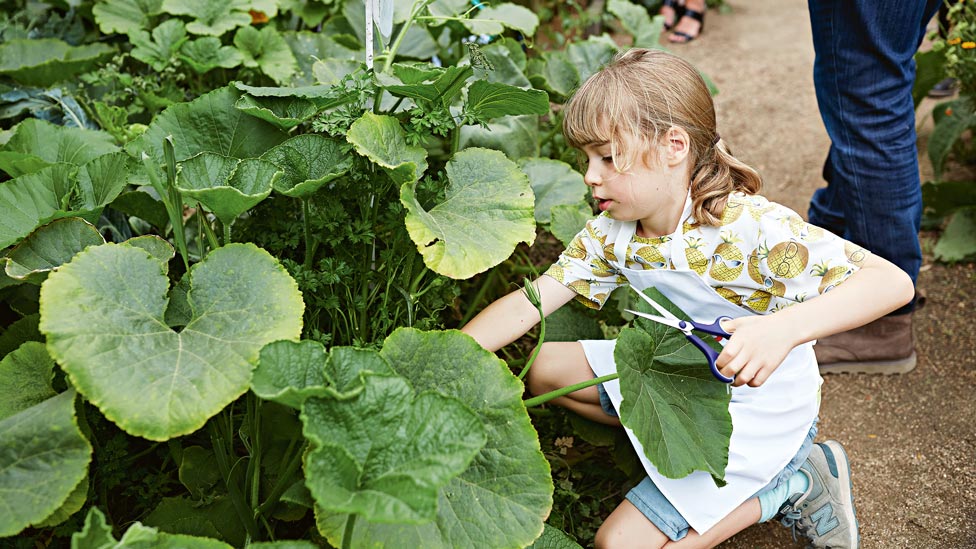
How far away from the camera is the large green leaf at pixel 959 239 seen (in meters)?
2.74

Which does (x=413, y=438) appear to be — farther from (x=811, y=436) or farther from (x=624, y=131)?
(x=811, y=436)

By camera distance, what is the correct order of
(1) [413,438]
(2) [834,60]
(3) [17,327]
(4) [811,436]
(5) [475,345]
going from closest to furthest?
(1) [413,438] → (5) [475,345] → (3) [17,327] → (4) [811,436] → (2) [834,60]

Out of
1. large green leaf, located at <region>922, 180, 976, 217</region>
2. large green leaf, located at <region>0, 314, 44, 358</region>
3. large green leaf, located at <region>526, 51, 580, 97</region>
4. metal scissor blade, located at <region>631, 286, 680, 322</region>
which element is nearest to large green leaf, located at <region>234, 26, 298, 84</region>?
large green leaf, located at <region>526, 51, 580, 97</region>

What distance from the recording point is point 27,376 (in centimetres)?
141

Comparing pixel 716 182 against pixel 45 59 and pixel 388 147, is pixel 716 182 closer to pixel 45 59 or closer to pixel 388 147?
pixel 388 147

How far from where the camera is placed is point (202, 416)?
120cm

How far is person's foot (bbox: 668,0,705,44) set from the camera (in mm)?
4492

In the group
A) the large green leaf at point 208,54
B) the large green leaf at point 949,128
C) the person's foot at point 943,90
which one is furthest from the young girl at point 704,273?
the person's foot at point 943,90

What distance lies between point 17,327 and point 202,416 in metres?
0.69

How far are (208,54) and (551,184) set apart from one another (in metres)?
1.15

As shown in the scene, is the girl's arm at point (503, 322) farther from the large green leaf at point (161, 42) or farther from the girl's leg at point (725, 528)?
the large green leaf at point (161, 42)

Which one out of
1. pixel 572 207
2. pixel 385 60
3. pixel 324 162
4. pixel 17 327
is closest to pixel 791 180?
pixel 572 207

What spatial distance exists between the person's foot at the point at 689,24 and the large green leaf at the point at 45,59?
297 centimetres

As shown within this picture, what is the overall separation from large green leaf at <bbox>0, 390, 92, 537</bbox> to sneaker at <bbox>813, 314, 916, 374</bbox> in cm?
188
